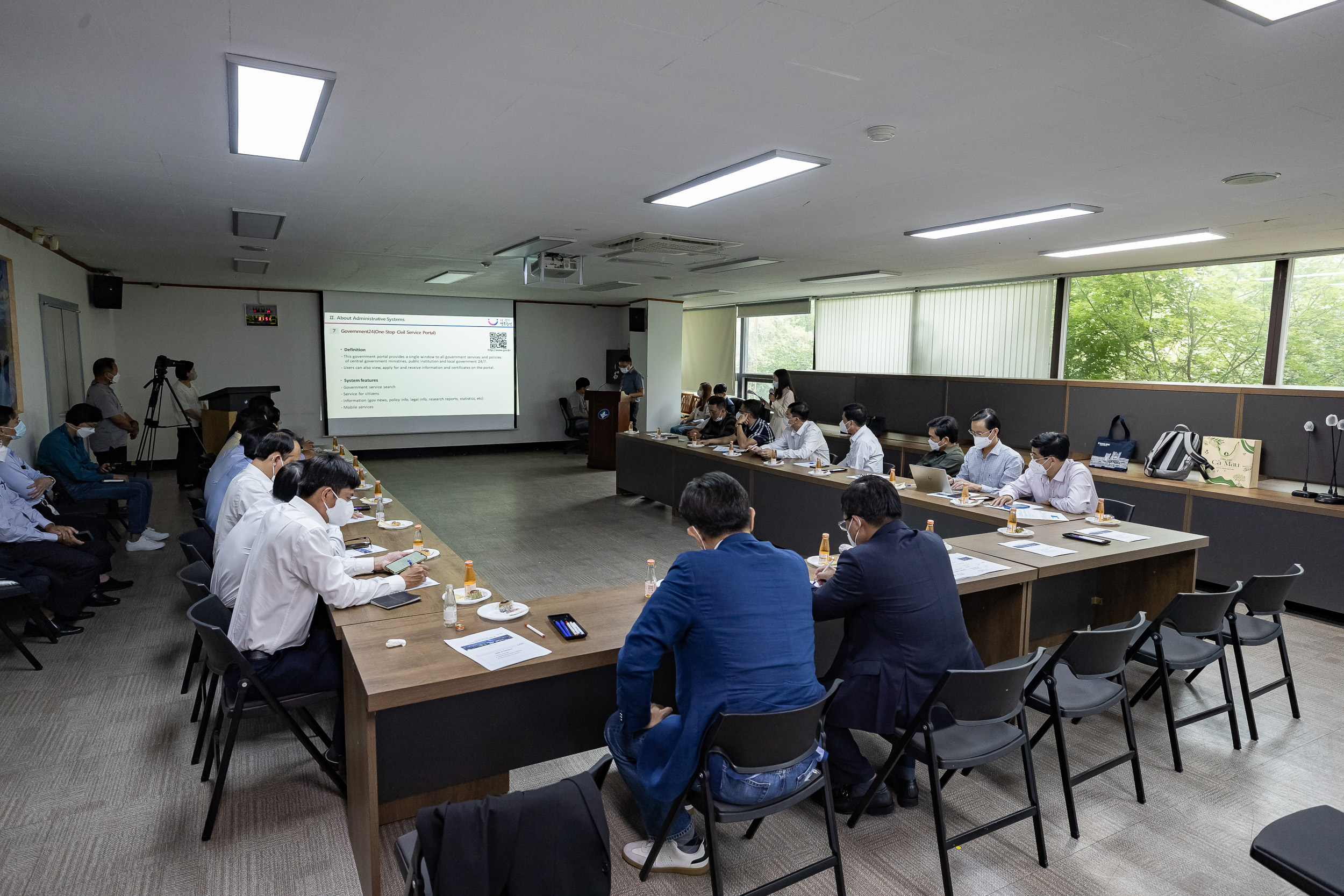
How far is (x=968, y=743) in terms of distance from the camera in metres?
2.37

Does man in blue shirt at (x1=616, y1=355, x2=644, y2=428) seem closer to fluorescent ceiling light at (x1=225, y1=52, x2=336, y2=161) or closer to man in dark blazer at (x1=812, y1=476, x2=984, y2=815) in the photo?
fluorescent ceiling light at (x1=225, y1=52, x2=336, y2=161)

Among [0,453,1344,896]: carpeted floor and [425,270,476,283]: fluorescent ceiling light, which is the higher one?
[425,270,476,283]: fluorescent ceiling light

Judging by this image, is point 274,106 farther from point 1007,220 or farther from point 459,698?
point 1007,220

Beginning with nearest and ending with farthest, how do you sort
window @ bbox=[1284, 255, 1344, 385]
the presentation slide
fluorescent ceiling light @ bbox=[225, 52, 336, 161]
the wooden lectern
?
1. fluorescent ceiling light @ bbox=[225, 52, 336, 161]
2. window @ bbox=[1284, 255, 1344, 385]
3. the wooden lectern
4. the presentation slide

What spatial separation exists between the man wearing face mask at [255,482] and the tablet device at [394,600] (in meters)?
0.99

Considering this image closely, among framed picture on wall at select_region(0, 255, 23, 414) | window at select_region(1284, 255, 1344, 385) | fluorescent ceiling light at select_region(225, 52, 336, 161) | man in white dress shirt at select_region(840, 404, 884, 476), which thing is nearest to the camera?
fluorescent ceiling light at select_region(225, 52, 336, 161)

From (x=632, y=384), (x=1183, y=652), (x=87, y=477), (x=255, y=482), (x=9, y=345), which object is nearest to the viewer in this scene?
(x=1183, y=652)

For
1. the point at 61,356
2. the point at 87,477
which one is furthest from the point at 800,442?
the point at 61,356

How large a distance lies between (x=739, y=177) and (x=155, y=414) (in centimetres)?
959

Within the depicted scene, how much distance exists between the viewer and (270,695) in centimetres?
251

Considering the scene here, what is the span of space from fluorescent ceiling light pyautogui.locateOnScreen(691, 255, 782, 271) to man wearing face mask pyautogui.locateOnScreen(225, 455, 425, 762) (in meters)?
5.39

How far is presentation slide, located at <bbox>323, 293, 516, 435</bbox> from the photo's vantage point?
11.4m

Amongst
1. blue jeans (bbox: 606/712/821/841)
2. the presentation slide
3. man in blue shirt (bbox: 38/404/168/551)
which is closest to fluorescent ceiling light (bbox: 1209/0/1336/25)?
blue jeans (bbox: 606/712/821/841)

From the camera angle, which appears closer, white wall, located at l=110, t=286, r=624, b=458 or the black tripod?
the black tripod
